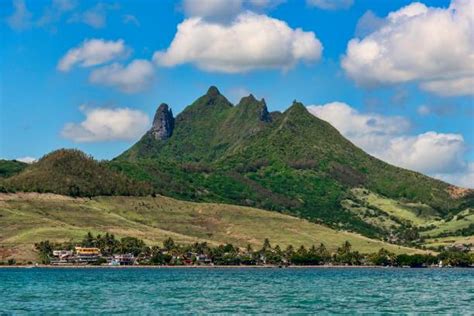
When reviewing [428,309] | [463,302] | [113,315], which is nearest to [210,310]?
[113,315]

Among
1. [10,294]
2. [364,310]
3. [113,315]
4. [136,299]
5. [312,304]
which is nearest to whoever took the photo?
[113,315]

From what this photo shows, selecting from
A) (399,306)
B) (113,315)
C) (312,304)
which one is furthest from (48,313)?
(399,306)

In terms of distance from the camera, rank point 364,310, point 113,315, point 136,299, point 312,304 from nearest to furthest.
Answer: point 113,315
point 364,310
point 312,304
point 136,299

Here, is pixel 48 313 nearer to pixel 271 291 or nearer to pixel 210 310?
pixel 210 310

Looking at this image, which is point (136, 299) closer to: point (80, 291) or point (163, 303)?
point (163, 303)

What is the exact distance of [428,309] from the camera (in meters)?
122

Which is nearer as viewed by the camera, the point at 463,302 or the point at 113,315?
the point at 113,315

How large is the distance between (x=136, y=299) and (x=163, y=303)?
1043 centimetres

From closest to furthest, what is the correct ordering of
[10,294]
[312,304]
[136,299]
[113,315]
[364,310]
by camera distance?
[113,315] < [364,310] < [312,304] < [136,299] < [10,294]

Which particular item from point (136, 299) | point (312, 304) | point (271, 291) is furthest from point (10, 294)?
point (312, 304)

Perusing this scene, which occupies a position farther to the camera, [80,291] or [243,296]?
[80,291]

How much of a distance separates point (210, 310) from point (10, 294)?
55.4 meters

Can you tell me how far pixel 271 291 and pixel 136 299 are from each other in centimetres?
3506

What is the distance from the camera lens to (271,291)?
553 ft
